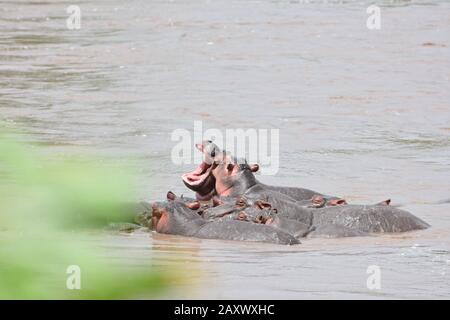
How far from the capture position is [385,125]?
1219 centimetres

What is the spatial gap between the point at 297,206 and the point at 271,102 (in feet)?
21.0

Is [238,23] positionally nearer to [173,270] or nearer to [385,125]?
[385,125]

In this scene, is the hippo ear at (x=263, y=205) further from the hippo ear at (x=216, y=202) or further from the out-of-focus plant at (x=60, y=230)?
the out-of-focus plant at (x=60, y=230)

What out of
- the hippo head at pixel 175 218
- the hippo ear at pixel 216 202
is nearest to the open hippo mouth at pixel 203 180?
the hippo ear at pixel 216 202

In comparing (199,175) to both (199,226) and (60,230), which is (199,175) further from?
(60,230)

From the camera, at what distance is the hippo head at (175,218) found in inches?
273

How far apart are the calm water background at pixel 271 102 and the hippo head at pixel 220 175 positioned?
1.47 feet

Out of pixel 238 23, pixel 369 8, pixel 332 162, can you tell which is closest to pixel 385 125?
pixel 332 162

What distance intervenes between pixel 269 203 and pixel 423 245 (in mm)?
974

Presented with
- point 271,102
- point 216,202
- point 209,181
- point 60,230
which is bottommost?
point 216,202

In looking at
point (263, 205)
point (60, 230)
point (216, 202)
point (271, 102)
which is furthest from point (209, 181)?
point (60, 230)

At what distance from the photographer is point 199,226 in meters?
6.92

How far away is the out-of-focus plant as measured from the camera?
1.30 m

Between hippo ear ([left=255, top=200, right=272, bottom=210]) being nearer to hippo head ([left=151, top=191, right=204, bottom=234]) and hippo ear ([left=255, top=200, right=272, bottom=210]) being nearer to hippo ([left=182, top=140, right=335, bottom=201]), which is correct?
hippo head ([left=151, top=191, right=204, bottom=234])
